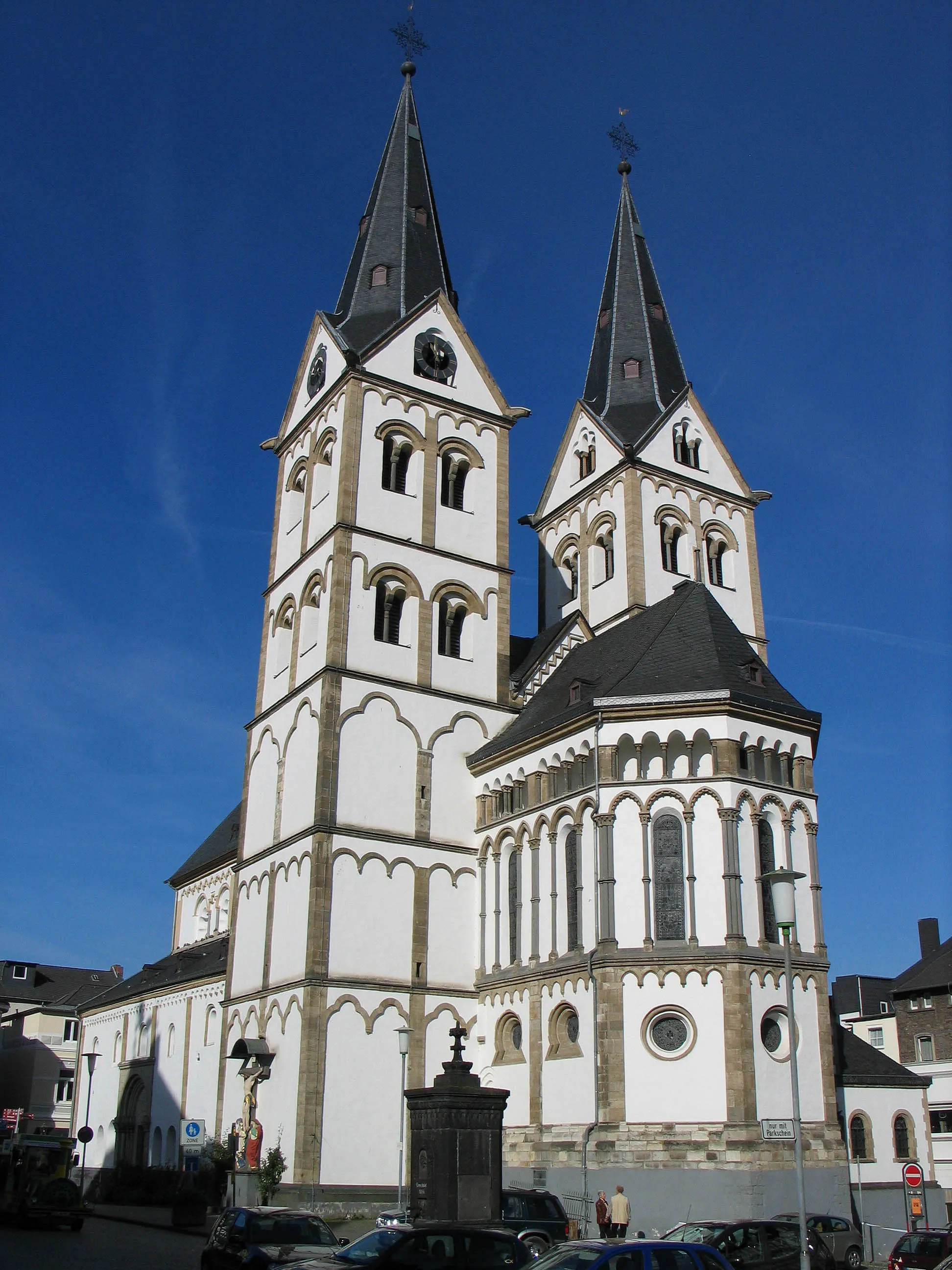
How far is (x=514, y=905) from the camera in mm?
31469

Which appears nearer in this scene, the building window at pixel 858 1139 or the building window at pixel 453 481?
the building window at pixel 858 1139

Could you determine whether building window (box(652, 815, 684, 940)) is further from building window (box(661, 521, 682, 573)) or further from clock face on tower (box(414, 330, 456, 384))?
clock face on tower (box(414, 330, 456, 384))

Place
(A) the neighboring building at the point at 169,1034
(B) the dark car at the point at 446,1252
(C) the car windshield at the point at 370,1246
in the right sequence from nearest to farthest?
(B) the dark car at the point at 446,1252 → (C) the car windshield at the point at 370,1246 → (A) the neighboring building at the point at 169,1034

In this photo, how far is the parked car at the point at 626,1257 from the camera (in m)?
12.1

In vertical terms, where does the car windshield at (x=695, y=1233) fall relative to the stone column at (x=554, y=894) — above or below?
below

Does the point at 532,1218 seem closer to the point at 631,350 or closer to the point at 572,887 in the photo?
the point at 572,887

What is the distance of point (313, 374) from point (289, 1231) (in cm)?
2787

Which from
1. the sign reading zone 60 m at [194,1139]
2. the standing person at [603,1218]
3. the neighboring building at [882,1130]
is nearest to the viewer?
the standing person at [603,1218]

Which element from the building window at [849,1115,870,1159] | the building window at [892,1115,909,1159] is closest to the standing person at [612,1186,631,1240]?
the building window at [849,1115,870,1159]

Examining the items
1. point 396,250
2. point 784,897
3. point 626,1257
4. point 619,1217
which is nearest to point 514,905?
point 619,1217

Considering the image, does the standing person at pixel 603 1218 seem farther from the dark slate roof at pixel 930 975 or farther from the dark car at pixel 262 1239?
the dark slate roof at pixel 930 975

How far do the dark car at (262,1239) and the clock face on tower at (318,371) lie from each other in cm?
2620

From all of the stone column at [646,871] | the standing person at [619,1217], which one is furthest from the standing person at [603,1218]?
the stone column at [646,871]

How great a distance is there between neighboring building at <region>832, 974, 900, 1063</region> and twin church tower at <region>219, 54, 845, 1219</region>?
986 inches
